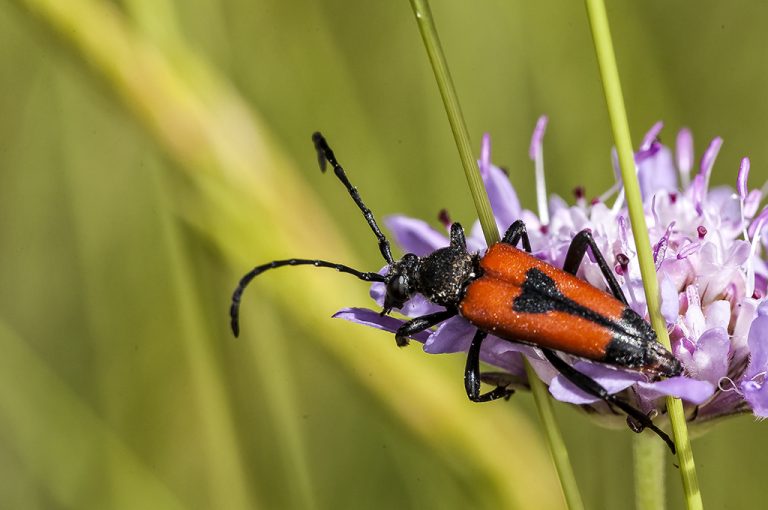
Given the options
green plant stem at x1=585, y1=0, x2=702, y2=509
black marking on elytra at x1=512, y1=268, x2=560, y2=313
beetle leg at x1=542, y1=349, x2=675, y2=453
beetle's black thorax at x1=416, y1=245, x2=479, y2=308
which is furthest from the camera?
beetle's black thorax at x1=416, y1=245, x2=479, y2=308

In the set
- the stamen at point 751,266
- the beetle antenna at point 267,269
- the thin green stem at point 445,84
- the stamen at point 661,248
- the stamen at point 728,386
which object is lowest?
the stamen at point 728,386

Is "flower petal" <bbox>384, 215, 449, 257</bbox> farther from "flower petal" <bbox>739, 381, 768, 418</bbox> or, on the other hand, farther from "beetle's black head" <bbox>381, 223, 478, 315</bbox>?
"flower petal" <bbox>739, 381, 768, 418</bbox>

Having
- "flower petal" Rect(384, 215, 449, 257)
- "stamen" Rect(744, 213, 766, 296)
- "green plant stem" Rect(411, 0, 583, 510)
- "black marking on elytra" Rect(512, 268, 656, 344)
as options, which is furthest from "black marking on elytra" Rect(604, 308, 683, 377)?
"flower petal" Rect(384, 215, 449, 257)

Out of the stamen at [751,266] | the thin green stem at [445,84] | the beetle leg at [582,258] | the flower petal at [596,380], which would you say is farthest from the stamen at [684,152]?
the thin green stem at [445,84]

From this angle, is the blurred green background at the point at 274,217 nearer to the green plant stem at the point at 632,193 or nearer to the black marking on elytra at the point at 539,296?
the black marking on elytra at the point at 539,296

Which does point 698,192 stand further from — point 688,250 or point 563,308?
point 563,308

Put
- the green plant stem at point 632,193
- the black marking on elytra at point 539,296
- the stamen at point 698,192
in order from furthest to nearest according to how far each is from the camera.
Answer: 1. the stamen at point 698,192
2. the black marking on elytra at point 539,296
3. the green plant stem at point 632,193

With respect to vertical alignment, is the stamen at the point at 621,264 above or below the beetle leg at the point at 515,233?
below
